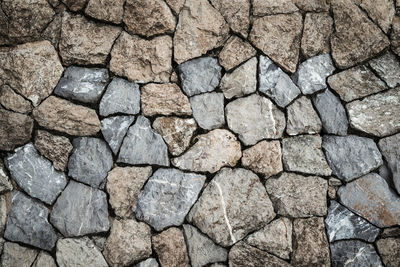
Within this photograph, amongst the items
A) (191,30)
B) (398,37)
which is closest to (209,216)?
(191,30)

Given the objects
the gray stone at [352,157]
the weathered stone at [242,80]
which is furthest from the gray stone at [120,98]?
the gray stone at [352,157]

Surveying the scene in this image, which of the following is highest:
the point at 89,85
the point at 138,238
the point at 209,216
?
the point at 89,85

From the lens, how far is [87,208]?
85.5 inches

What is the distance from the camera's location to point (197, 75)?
7.41 ft

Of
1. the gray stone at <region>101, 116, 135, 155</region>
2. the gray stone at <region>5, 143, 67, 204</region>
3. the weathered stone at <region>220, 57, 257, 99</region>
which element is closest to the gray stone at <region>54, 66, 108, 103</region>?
the gray stone at <region>101, 116, 135, 155</region>

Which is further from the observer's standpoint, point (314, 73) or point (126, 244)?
point (314, 73)

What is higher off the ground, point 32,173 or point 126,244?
point 32,173

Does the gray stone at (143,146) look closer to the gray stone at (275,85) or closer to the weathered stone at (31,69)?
the weathered stone at (31,69)

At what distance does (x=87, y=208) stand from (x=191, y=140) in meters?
0.72

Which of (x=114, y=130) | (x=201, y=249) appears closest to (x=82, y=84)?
(x=114, y=130)

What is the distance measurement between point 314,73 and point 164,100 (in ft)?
3.06

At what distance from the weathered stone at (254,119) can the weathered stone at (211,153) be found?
0.24 ft

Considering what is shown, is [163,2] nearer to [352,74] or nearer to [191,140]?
[191,140]

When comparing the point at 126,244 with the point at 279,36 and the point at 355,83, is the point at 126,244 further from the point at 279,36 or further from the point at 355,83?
the point at 355,83
